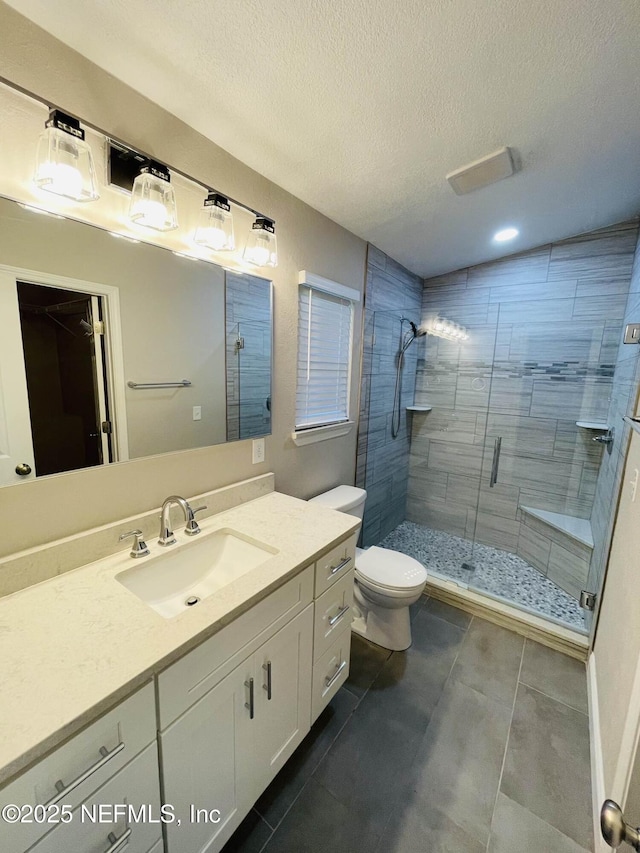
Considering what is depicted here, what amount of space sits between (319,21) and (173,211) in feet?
2.07

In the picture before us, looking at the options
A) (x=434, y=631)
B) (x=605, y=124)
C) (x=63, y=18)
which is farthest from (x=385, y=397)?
(x=63, y=18)

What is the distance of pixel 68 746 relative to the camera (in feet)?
2.02

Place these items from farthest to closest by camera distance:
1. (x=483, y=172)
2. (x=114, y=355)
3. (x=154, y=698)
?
(x=483, y=172), (x=114, y=355), (x=154, y=698)

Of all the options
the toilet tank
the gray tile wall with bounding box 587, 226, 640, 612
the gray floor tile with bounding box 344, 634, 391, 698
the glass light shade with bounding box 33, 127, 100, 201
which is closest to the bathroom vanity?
the gray floor tile with bounding box 344, 634, 391, 698

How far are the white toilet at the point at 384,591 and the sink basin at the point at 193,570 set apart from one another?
29.8 inches

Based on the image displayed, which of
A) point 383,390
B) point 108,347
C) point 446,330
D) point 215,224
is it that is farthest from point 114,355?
point 446,330

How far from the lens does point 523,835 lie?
3.83ft

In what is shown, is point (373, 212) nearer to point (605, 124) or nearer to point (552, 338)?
point (605, 124)

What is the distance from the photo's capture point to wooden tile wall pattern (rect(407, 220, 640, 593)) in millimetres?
2404

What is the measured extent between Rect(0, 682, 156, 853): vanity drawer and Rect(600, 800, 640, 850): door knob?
0.82 metres

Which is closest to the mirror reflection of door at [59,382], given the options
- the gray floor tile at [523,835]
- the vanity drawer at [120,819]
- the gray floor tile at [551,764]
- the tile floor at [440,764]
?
the vanity drawer at [120,819]

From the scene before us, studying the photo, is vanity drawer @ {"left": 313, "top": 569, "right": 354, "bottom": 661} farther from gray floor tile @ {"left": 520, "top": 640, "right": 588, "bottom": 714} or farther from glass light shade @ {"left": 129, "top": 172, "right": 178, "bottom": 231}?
glass light shade @ {"left": 129, "top": 172, "right": 178, "bottom": 231}

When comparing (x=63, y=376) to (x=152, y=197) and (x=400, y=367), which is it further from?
(x=400, y=367)

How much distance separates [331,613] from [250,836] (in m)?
0.70
